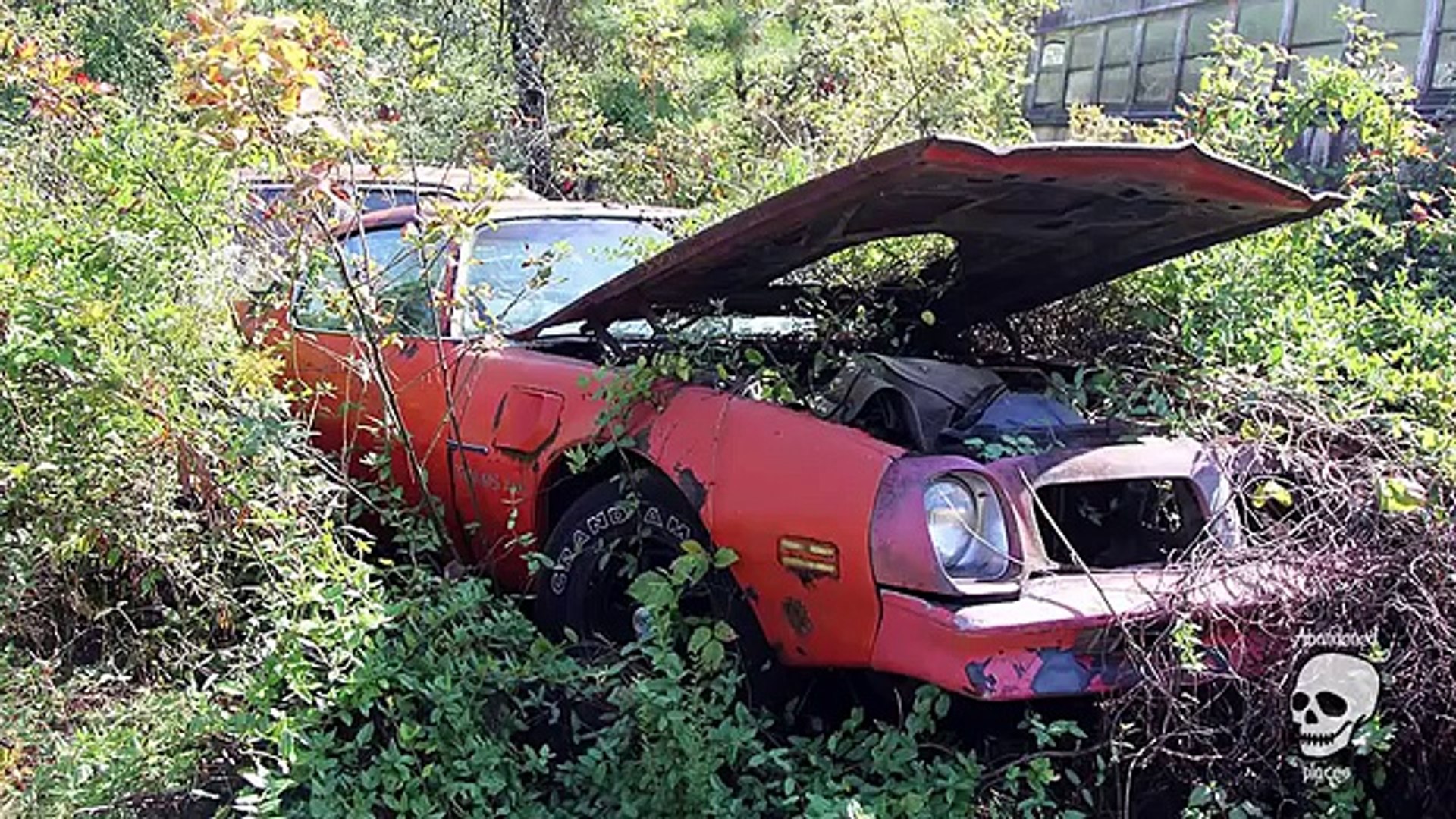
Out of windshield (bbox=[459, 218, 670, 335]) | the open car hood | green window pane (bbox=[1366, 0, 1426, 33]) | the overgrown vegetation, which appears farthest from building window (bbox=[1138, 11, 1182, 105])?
the open car hood

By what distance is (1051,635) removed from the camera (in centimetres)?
274

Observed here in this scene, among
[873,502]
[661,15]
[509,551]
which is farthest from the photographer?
[661,15]

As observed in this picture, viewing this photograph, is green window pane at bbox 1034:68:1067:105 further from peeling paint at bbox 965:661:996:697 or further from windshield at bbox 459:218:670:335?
peeling paint at bbox 965:661:996:697

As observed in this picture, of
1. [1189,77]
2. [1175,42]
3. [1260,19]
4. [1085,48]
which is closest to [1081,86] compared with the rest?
[1085,48]

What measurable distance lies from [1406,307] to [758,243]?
2.59m

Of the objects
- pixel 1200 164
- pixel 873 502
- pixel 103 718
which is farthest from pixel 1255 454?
pixel 103 718

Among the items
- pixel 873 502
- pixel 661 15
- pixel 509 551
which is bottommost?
pixel 509 551

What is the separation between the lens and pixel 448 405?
403cm

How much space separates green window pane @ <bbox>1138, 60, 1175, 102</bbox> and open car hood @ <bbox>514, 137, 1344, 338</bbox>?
12749 mm

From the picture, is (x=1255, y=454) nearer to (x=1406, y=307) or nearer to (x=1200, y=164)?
(x=1200, y=164)

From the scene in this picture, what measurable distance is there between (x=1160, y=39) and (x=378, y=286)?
46.4 ft

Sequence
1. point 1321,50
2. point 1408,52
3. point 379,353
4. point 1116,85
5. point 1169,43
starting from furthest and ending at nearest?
1. point 1116,85
2. point 1169,43
3. point 1321,50
4. point 1408,52
5. point 379,353

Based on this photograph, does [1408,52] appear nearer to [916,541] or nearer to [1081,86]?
[1081,86]

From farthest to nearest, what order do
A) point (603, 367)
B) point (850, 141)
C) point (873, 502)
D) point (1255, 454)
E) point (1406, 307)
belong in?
point (850, 141) → point (1406, 307) → point (603, 367) → point (1255, 454) → point (873, 502)
